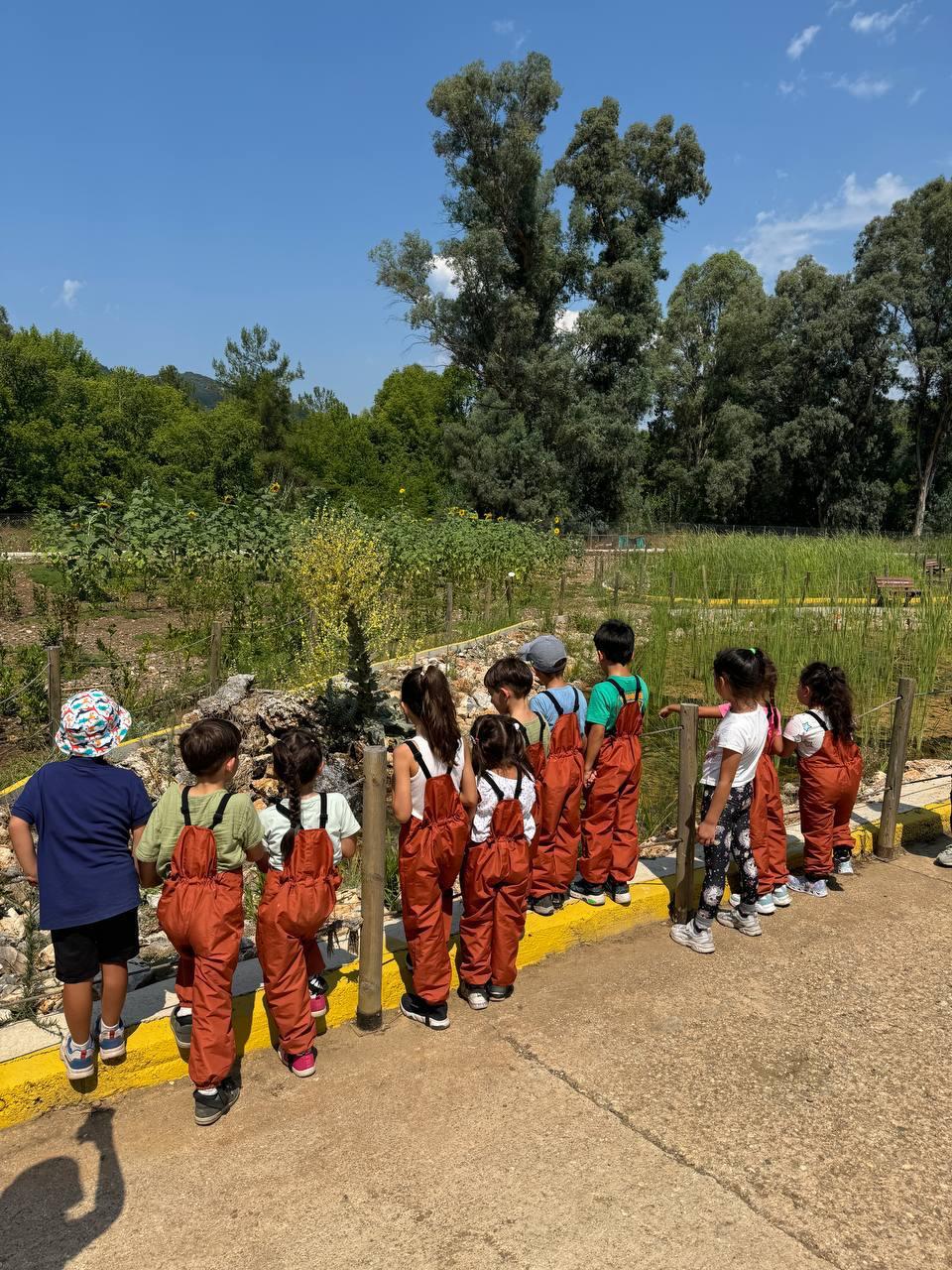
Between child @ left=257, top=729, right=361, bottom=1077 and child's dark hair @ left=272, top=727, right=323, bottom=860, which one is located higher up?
child's dark hair @ left=272, top=727, right=323, bottom=860

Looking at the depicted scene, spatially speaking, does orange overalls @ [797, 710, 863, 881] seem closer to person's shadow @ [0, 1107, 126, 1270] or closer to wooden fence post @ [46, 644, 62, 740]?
person's shadow @ [0, 1107, 126, 1270]

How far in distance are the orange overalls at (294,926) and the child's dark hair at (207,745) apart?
1.33 feet

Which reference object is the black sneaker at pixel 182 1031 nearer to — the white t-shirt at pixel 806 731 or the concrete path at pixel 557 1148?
the concrete path at pixel 557 1148

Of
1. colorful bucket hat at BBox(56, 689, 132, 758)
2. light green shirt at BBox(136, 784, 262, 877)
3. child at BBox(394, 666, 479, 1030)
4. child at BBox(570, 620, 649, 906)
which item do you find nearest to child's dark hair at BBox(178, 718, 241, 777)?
light green shirt at BBox(136, 784, 262, 877)

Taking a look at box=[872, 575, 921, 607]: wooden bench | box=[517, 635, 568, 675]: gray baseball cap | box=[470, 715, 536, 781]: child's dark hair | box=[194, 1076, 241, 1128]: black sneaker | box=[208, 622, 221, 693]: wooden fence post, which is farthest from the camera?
box=[872, 575, 921, 607]: wooden bench

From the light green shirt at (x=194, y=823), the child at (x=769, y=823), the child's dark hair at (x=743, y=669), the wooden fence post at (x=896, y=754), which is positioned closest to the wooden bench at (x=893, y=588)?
the wooden fence post at (x=896, y=754)

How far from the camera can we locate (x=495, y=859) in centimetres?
345

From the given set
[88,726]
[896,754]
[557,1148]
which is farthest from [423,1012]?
[896,754]

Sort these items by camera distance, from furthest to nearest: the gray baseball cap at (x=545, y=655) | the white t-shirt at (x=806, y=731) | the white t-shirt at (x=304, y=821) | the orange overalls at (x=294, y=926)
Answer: the white t-shirt at (x=806, y=731)
the gray baseball cap at (x=545, y=655)
the white t-shirt at (x=304, y=821)
the orange overalls at (x=294, y=926)

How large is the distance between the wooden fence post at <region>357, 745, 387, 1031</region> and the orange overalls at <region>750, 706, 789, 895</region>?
1.89m

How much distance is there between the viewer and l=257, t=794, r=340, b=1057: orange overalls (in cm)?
302

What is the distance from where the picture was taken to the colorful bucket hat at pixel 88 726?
114 inches

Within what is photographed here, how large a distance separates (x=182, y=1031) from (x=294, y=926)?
0.56m

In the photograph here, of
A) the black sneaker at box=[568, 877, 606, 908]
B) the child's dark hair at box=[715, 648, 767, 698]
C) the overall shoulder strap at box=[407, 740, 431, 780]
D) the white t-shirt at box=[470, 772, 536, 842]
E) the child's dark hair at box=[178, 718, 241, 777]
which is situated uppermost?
the child's dark hair at box=[715, 648, 767, 698]
